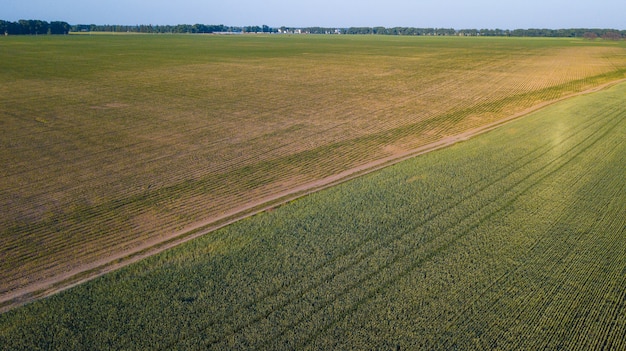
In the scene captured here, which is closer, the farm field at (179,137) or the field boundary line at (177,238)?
the field boundary line at (177,238)

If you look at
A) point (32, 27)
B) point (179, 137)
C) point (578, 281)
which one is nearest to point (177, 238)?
point (578, 281)

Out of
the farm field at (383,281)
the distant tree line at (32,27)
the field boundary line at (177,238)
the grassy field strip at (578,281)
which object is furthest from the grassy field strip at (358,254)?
the distant tree line at (32,27)

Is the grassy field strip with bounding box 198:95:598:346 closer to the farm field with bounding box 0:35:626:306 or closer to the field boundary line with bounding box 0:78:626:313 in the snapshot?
the field boundary line with bounding box 0:78:626:313

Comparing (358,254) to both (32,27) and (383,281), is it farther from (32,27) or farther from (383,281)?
(32,27)

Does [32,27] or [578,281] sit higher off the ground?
[32,27]

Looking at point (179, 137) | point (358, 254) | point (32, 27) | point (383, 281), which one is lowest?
point (383, 281)

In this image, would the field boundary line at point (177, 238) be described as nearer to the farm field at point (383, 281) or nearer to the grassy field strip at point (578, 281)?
the farm field at point (383, 281)
